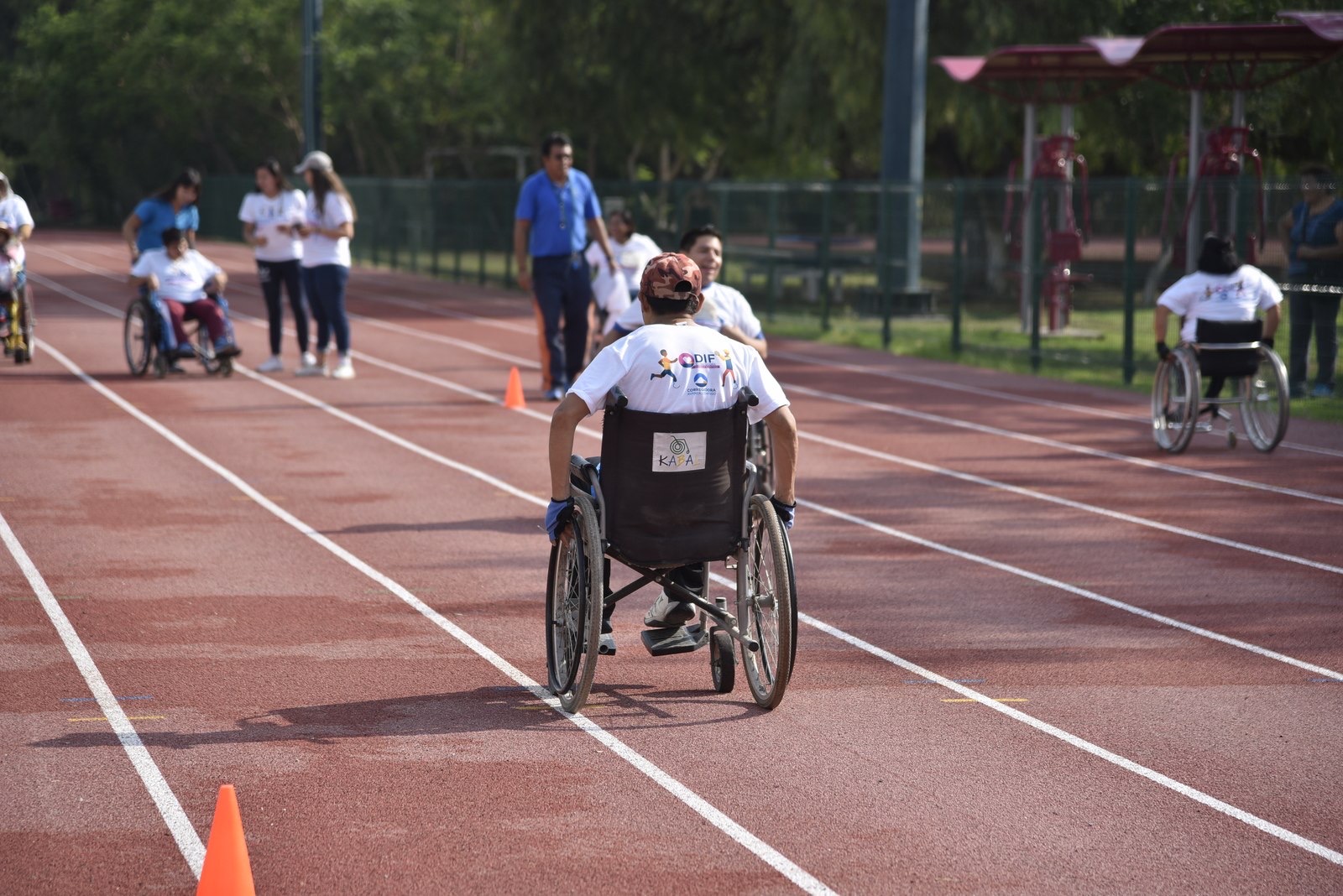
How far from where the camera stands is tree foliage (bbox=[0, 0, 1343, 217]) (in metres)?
27.4

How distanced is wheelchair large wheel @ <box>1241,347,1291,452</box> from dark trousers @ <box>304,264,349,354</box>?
792 centimetres

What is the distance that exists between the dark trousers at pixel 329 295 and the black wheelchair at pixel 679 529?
10260mm

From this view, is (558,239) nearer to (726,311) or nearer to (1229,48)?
(726,311)

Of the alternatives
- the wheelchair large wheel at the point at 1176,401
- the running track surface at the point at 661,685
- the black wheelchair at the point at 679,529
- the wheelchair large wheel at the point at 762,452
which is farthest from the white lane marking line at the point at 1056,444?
the black wheelchair at the point at 679,529

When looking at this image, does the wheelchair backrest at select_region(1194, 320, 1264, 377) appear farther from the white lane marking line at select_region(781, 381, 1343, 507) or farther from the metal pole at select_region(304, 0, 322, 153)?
the metal pole at select_region(304, 0, 322, 153)

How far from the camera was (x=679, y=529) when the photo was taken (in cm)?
641

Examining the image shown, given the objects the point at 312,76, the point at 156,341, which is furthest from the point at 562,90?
the point at 156,341

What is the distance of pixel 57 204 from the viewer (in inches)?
2837

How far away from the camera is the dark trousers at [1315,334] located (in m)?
15.9

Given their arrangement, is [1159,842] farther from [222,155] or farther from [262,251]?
[222,155]

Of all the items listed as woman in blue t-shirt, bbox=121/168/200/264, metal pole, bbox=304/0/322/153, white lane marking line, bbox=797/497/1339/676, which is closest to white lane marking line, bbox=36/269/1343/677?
white lane marking line, bbox=797/497/1339/676

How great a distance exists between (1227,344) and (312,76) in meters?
25.2

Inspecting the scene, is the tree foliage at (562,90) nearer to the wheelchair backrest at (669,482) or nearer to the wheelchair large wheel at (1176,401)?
the wheelchair large wheel at (1176,401)

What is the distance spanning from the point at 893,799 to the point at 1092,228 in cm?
1425
